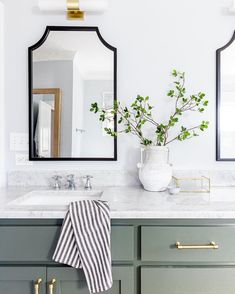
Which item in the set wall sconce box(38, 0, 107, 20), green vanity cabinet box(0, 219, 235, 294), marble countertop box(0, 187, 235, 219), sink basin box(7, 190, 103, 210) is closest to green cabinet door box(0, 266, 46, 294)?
green vanity cabinet box(0, 219, 235, 294)

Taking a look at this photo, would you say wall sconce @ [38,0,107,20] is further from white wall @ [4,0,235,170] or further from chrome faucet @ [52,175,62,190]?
chrome faucet @ [52,175,62,190]

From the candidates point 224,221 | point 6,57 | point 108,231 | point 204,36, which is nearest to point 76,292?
point 108,231

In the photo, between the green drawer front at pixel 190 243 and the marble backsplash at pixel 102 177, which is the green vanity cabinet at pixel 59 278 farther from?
the marble backsplash at pixel 102 177

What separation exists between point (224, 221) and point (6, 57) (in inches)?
67.7

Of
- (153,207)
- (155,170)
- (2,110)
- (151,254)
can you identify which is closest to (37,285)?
(151,254)

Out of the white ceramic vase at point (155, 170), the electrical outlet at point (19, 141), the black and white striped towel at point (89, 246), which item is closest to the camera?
the black and white striped towel at point (89, 246)

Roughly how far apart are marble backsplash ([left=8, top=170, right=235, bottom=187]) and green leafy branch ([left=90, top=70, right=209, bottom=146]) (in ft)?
0.86

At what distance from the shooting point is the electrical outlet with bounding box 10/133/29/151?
6.02ft

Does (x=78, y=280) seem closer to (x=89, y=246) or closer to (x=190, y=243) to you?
(x=89, y=246)

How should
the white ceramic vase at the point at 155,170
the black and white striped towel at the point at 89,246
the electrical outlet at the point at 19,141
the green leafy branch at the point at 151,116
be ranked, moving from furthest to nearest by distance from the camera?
1. the electrical outlet at the point at 19,141
2. the green leafy branch at the point at 151,116
3. the white ceramic vase at the point at 155,170
4. the black and white striped towel at the point at 89,246

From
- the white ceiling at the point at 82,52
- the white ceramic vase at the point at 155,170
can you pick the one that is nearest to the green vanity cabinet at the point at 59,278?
the white ceramic vase at the point at 155,170

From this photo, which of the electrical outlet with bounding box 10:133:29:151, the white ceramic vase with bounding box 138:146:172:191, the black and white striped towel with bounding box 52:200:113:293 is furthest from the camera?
the electrical outlet with bounding box 10:133:29:151

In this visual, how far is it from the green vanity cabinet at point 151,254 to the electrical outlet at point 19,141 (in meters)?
0.72

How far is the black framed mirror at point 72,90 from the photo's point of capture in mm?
1812
